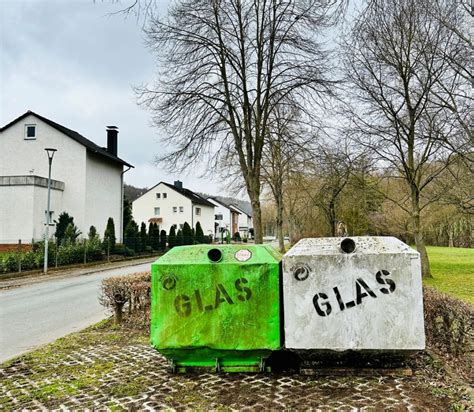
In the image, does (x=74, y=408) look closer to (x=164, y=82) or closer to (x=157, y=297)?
(x=157, y=297)

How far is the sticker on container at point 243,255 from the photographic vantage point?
16.5ft

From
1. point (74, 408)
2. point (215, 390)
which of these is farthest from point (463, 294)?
point (74, 408)

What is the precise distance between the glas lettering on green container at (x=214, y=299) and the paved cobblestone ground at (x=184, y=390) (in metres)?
0.75

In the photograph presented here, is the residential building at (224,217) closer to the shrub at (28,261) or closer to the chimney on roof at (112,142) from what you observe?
the chimney on roof at (112,142)

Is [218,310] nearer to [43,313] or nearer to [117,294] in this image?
[117,294]

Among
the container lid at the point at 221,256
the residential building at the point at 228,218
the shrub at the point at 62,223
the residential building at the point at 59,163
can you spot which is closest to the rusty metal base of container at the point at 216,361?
the container lid at the point at 221,256

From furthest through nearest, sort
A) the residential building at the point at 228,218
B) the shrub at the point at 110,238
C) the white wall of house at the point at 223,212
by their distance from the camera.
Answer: the white wall of house at the point at 223,212
the residential building at the point at 228,218
the shrub at the point at 110,238

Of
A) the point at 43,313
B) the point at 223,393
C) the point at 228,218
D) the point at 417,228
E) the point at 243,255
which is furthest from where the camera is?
the point at 228,218

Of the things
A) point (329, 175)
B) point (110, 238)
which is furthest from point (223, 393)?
point (110, 238)

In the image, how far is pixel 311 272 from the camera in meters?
4.79

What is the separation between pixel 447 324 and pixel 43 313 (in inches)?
354

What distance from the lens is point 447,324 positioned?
571 cm

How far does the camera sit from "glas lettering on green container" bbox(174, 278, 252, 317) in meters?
4.92

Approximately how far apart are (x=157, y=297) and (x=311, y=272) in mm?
1762
